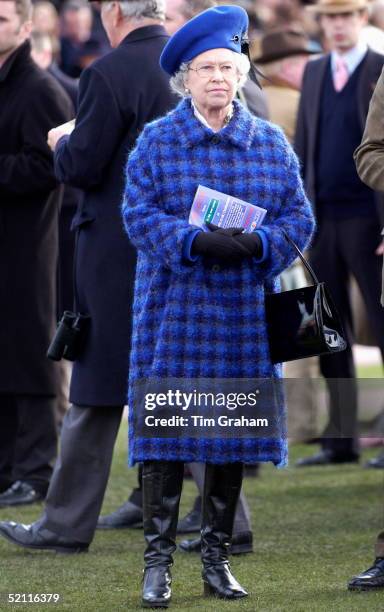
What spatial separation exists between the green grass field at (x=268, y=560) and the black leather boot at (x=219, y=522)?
0.08m

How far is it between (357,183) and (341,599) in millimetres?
3241

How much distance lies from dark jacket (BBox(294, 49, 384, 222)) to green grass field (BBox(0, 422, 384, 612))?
168 centimetres

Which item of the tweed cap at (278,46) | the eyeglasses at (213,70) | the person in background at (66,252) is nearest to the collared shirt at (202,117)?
the eyeglasses at (213,70)

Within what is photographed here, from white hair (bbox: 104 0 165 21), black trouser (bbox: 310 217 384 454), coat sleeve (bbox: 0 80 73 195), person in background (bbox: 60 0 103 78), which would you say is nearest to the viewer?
white hair (bbox: 104 0 165 21)

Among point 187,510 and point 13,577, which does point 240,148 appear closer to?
point 13,577

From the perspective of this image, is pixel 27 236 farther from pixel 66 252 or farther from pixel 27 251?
pixel 66 252

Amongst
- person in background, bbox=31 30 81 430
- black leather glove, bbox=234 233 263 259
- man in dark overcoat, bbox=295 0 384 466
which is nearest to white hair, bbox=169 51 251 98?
black leather glove, bbox=234 233 263 259

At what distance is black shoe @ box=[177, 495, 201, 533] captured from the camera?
248 inches

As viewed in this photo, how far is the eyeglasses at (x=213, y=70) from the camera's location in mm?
4840

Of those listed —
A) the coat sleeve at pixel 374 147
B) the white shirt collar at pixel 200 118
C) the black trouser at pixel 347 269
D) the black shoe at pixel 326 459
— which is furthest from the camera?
the black shoe at pixel 326 459

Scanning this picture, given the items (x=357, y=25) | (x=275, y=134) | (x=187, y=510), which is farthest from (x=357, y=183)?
(x=275, y=134)

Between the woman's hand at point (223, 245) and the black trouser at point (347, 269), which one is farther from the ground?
the woman's hand at point (223, 245)

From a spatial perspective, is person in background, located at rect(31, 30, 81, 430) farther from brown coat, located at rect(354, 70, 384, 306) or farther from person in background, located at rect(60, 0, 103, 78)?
person in background, located at rect(60, 0, 103, 78)

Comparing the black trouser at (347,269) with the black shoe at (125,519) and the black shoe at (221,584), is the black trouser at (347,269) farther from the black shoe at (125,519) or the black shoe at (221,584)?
the black shoe at (221,584)
